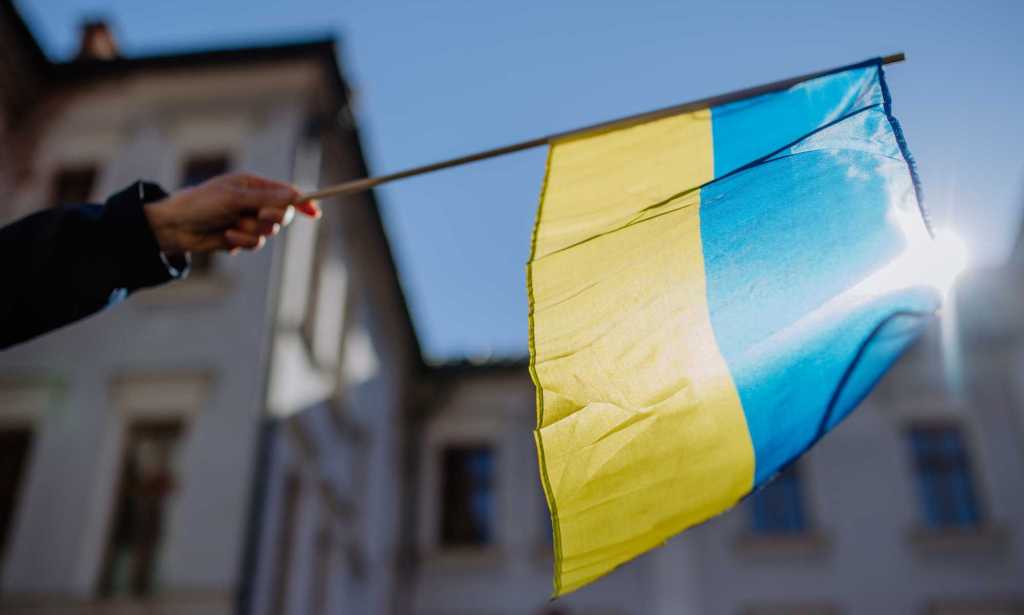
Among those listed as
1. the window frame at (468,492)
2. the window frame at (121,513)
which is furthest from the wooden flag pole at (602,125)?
the window frame at (468,492)

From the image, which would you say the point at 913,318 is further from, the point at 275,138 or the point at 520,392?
the point at 520,392

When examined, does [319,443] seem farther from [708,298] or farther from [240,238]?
[708,298]

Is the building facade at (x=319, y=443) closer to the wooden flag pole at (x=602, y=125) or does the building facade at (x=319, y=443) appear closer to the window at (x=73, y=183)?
the window at (x=73, y=183)

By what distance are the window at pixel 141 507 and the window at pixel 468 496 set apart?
7691mm

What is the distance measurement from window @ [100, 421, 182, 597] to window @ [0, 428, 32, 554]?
120 cm

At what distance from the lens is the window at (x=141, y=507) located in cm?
1135

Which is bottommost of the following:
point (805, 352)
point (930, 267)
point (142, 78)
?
point (805, 352)

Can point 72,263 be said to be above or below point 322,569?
below

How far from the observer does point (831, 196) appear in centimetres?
400

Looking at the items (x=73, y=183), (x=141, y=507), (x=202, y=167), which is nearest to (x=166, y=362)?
(x=141, y=507)

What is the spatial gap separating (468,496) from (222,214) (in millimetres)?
16149

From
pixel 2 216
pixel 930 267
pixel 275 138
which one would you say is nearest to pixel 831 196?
pixel 930 267

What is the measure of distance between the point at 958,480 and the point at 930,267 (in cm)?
1580

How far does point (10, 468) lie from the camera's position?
40.4 ft
